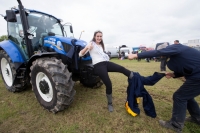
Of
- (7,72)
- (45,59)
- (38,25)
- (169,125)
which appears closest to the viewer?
(169,125)

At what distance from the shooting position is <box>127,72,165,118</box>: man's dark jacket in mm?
2596

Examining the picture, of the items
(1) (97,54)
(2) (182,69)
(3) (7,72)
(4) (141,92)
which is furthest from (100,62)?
(3) (7,72)

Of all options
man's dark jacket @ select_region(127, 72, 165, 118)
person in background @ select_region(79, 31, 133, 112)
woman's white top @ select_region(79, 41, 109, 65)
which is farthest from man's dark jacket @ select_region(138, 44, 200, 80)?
woman's white top @ select_region(79, 41, 109, 65)

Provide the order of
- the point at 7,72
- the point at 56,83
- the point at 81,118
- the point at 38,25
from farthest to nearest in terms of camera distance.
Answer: the point at 7,72, the point at 38,25, the point at 81,118, the point at 56,83

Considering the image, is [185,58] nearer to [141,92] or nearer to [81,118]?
[141,92]

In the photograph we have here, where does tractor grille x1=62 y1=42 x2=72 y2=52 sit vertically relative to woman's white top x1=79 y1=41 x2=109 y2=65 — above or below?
above

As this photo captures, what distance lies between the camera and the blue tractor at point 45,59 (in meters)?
2.53

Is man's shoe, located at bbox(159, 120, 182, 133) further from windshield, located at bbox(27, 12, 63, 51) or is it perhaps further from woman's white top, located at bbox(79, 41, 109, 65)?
windshield, located at bbox(27, 12, 63, 51)

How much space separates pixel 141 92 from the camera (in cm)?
264

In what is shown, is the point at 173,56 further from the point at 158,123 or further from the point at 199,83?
the point at 158,123

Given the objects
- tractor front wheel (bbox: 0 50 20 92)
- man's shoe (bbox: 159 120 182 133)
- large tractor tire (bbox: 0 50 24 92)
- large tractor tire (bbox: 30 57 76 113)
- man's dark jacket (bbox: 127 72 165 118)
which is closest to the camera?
man's shoe (bbox: 159 120 182 133)

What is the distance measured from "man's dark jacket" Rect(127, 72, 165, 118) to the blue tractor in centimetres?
100

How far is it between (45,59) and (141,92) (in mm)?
2233

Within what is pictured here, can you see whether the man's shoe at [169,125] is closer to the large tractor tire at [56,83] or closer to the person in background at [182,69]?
the person in background at [182,69]
